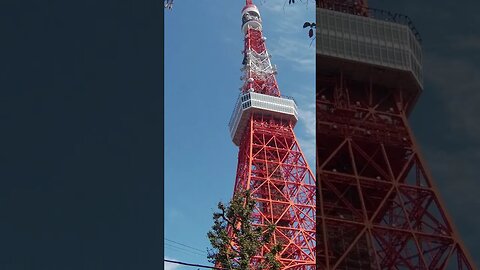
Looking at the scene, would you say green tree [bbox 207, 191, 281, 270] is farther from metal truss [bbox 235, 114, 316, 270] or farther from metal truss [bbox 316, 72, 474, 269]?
metal truss [bbox 316, 72, 474, 269]

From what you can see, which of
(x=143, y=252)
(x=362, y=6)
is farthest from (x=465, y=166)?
(x=143, y=252)

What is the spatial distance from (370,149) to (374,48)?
0.28 ft

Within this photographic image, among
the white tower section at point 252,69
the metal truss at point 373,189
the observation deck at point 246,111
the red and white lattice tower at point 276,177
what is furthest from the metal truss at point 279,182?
the metal truss at point 373,189

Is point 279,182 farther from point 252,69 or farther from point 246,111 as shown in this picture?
point 246,111

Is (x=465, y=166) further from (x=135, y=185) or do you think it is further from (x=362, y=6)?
(x=135, y=185)

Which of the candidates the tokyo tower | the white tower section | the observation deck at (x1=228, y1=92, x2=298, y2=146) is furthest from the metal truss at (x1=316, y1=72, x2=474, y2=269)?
the observation deck at (x1=228, y1=92, x2=298, y2=146)

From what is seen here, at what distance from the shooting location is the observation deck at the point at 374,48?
53cm

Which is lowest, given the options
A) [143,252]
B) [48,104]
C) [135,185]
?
[143,252]

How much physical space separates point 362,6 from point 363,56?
61 mm

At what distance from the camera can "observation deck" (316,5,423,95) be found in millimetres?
532

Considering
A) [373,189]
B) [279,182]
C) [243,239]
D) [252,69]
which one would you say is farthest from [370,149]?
[279,182]

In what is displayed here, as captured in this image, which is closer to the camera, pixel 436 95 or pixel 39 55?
pixel 436 95

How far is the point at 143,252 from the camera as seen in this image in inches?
43.3

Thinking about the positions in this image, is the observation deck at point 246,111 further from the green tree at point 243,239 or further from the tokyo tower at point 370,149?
the tokyo tower at point 370,149
